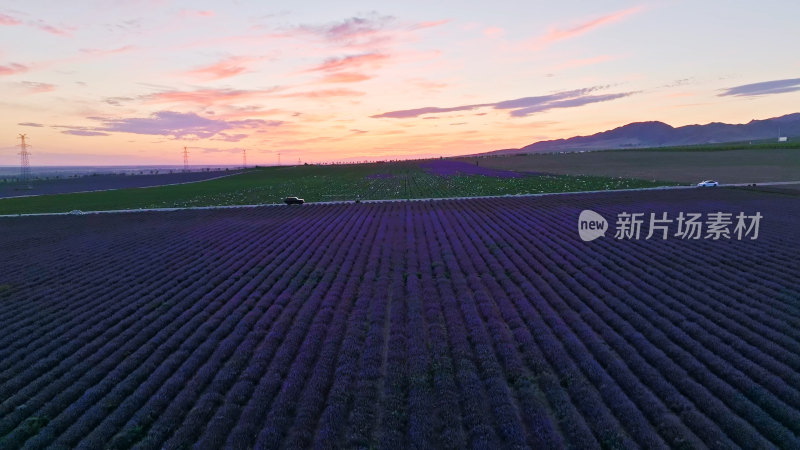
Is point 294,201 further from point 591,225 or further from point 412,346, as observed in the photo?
point 412,346

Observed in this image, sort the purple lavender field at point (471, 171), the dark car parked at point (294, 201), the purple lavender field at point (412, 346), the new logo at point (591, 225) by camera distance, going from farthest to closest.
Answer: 1. the purple lavender field at point (471, 171)
2. the dark car parked at point (294, 201)
3. the new logo at point (591, 225)
4. the purple lavender field at point (412, 346)

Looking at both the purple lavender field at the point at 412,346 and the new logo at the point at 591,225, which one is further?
the new logo at the point at 591,225

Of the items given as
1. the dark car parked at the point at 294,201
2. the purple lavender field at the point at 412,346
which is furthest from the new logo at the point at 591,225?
the dark car parked at the point at 294,201

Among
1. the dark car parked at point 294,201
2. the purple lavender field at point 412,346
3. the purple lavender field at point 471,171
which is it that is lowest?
the purple lavender field at point 412,346

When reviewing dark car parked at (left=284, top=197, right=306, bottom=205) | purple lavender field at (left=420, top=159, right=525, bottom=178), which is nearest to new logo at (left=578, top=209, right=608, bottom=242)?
dark car parked at (left=284, top=197, right=306, bottom=205)

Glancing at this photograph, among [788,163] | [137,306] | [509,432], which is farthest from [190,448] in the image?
[788,163]

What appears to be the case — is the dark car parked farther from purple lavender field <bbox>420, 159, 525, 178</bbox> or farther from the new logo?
purple lavender field <bbox>420, 159, 525, 178</bbox>

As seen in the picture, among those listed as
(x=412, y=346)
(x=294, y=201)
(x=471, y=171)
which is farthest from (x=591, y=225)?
(x=471, y=171)

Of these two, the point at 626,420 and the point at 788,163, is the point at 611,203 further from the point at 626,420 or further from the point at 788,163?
the point at 788,163

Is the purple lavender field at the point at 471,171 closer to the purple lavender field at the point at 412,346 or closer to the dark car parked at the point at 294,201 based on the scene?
the dark car parked at the point at 294,201
